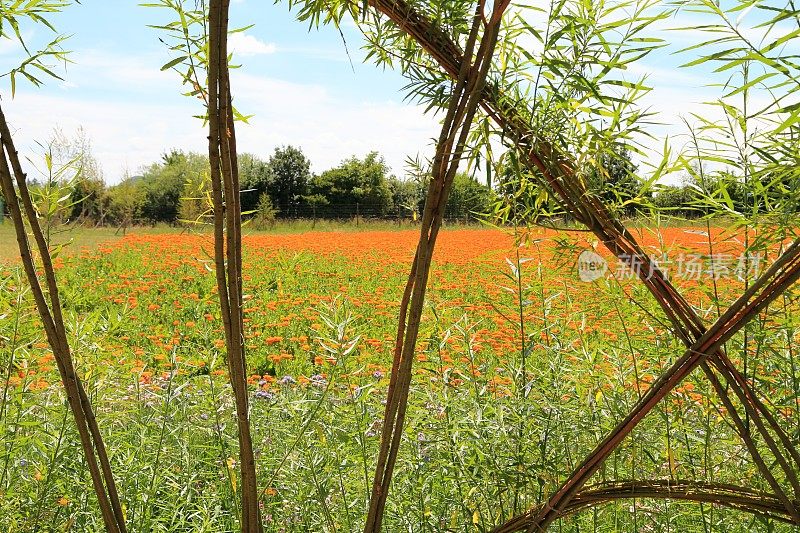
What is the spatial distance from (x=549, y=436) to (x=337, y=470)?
0.51m

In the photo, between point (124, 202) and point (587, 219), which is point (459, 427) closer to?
point (587, 219)

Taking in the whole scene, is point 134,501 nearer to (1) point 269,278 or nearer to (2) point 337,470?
(2) point 337,470

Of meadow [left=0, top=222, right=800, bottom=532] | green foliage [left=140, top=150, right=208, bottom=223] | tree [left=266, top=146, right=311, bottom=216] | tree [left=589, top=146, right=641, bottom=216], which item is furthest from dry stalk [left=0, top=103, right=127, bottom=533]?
tree [left=266, top=146, right=311, bottom=216]

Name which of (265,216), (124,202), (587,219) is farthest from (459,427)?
(124,202)

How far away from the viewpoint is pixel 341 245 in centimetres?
1188

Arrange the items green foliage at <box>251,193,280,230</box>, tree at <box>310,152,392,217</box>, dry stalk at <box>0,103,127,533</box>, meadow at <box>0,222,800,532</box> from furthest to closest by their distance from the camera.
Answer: tree at <box>310,152,392,217</box>
green foliage at <box>251,193,280,230</box>
meadow at <box>0,222,800,532</box>
dry stalk at <box>0,103,127,533</box>

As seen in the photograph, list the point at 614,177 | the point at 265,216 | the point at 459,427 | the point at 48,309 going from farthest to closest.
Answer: the point at 265,216 → the point at 459,427 → the point at 614,177 → the point at 48,309

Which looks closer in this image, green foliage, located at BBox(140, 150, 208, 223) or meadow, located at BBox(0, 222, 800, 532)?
meadow, located at BBox(0, 222, 800, 532)

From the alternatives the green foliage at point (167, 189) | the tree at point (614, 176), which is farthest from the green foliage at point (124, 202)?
the tree at point (614, 176)

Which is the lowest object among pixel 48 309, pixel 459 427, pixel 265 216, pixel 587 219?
pixel 459 427

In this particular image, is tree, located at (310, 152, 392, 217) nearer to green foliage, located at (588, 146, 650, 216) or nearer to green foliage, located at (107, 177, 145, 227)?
green foliage, located at (107, 177, 145, 227)

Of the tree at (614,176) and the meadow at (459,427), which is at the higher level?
the tree at (614,176)

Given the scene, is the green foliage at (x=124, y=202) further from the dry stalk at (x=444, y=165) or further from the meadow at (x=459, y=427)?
the dry stalk at (x=444, y=165)

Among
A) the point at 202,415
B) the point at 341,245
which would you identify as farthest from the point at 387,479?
the point at 341,245
